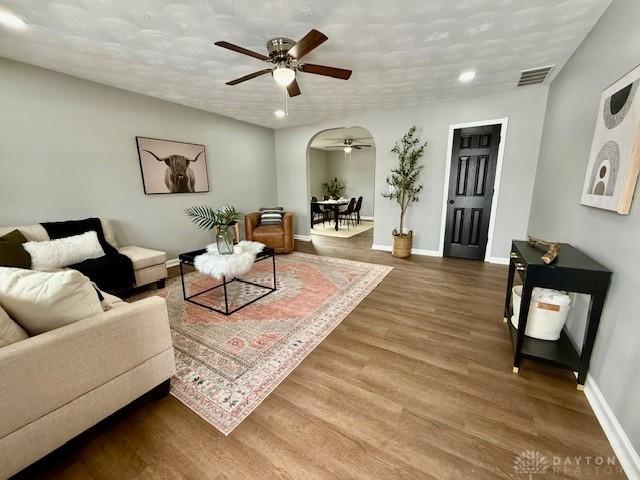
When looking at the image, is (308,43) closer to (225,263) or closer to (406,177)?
(225,263)

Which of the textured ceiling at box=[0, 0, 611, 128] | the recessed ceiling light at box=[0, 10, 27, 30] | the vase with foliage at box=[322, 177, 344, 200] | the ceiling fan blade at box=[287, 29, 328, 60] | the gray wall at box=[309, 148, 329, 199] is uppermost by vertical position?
the textured ceiling at box=[0, 0, 611, 128]

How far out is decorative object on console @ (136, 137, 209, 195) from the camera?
3.69 m

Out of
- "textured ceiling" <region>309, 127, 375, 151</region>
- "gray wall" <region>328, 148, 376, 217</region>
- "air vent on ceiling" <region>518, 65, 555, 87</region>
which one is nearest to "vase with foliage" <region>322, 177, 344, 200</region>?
"gray wall" <region>328, 148, 376, 217</region>

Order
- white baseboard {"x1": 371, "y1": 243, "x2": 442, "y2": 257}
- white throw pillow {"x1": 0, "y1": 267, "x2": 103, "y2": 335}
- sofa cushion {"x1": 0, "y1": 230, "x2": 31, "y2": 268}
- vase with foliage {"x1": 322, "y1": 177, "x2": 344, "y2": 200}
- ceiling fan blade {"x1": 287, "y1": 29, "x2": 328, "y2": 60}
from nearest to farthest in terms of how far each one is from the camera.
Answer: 1. white throw pillow {"x1": 0, "y1": 267, "x2": 103, "y2": 335}
2. ceiling fan blade {"x1": 287, "y1": 29, "x2": 328, "y2": 60}
3. sofa cushion {"x1": 0, "y1": 230, "x2": 31, "y2": 268}
4. white baseboard {"x1": 371, "y1": 243, "x2": 442, "y2": 257}
5. vase with foliage {"x1": 322, "y1": 177, "x2": 344, "y2": 200}

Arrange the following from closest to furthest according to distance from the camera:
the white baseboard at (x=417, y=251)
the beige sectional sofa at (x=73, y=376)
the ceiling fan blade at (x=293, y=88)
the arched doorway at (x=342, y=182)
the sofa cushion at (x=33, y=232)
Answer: the beige sectional sofa at (x=73, y=376)
the sofa cushion at (x=33, y=232)
the ceiling fan blade at (x=293, y=88)
the white baseboard at (x=417, y=251)
the arched doorway at (x=342, y=182)

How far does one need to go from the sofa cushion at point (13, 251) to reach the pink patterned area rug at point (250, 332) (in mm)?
1105

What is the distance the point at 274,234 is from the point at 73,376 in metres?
3.48

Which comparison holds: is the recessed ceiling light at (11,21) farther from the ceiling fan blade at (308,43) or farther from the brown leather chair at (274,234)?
the brown leather chair at (274,234)

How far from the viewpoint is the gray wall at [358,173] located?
8.76 meters

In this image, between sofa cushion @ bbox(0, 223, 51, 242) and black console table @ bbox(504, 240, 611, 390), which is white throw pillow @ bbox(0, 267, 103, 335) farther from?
black console table @ bbox(504, 240, 611, 390)

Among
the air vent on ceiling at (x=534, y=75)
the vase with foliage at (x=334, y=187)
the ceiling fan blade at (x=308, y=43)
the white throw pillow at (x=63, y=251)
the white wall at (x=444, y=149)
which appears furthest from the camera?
the vase with foliage at (x=334, y=187)

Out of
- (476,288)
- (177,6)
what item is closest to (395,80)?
(177,6)

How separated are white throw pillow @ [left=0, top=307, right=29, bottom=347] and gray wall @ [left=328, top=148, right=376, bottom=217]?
852 centimetres

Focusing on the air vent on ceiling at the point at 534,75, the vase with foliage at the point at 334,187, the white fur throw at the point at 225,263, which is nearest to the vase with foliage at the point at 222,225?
the white fur throw at the point at 225,263
